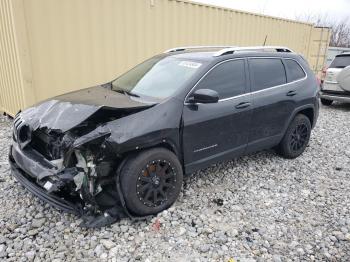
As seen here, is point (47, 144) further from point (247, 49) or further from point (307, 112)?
point (307, 112)

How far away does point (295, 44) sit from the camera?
11664mm

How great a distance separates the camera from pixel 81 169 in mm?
2916

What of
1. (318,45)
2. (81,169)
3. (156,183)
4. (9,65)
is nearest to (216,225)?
(156,183)

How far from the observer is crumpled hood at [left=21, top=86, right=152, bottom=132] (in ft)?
9.93

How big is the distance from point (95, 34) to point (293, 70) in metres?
3.87

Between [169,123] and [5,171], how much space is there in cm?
253

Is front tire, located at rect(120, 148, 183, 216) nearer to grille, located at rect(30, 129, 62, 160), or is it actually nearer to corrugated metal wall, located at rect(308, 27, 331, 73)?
grille, located at rect(30, 129, 62, 160)

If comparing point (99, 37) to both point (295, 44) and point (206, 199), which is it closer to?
point (206, 199)

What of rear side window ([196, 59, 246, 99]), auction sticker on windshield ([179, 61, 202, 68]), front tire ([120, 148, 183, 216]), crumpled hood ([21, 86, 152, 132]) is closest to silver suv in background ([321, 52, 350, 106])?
rear side window ([196, 59, 246, 99])

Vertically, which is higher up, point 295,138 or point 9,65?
point 9,65

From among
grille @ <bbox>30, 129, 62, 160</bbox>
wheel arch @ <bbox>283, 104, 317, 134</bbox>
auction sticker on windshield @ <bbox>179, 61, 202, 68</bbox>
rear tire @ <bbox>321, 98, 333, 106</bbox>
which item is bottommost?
rear tire @ <bbox>321, 98, 333, 106</bbox>

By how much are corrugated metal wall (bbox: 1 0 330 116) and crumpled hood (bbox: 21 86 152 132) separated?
2535 millimetres

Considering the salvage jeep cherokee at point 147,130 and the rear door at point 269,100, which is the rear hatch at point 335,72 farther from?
the salvage jeep cherokee at point 147,130

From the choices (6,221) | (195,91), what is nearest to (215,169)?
(195,91)
